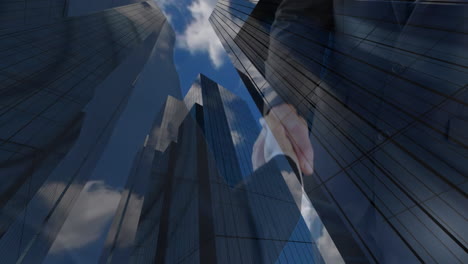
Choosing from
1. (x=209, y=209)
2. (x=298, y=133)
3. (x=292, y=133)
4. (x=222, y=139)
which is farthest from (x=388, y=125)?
(x=222, y=139)

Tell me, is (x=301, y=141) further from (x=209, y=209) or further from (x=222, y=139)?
(x=222, y=139)

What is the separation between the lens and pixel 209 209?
62.8 ft

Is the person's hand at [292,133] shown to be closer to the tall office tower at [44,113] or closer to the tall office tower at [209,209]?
the tall office tower at [209,209]

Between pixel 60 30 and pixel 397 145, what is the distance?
28.4m

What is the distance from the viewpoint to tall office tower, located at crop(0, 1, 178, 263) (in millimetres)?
12703

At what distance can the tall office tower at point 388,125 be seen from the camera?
4605 mm

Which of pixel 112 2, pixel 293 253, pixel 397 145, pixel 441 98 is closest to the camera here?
pixel 441 98

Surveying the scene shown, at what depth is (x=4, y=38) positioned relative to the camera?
14312mm

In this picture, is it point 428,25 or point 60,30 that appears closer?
point 428,25

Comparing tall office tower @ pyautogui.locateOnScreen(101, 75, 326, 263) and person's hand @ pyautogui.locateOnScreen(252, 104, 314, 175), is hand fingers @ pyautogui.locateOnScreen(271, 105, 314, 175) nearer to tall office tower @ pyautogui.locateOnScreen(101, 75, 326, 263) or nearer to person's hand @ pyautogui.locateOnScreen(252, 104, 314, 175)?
person's hand @ pyautogui.locateOnScreen(252, 104, 314, 175)

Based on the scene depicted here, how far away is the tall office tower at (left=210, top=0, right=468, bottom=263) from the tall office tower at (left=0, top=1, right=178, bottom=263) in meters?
16.9

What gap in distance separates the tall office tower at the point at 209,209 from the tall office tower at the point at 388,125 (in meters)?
8.16

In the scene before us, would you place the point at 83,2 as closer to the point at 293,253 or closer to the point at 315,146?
the point at 315,146

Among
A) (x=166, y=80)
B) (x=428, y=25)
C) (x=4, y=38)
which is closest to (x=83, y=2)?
(x=4, y=38)
